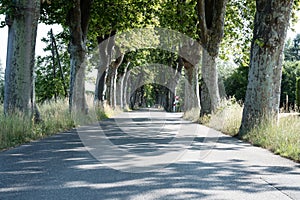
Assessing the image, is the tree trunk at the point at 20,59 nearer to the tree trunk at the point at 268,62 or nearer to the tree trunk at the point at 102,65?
the tree trunk at the point at 268,62

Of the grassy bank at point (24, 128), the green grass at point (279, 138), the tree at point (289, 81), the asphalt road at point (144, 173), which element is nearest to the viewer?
the asphalt road at point (144, 173)

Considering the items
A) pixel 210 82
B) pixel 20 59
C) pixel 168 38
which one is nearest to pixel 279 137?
pixel 20 59

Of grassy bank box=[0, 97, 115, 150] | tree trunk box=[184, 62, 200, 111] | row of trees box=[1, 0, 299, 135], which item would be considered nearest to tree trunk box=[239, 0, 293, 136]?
row of trees box=[1, 0, 299, 135]

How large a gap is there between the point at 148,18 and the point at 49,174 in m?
18.7

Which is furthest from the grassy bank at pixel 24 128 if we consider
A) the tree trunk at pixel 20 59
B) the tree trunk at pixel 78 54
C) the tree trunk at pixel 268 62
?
the tree trunk at pixel 268 62

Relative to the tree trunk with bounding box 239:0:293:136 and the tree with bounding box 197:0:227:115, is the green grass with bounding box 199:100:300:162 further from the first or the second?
the tree with bounding box 197:0:227:115

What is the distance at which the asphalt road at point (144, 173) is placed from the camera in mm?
4109

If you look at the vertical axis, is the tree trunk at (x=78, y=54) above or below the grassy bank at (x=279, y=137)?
above

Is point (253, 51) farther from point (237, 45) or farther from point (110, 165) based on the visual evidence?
point (237, 45)

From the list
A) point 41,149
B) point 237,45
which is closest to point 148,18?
point 237,45

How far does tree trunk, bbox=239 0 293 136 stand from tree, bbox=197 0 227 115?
7.93m

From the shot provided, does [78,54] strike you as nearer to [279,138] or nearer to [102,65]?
[102,65]

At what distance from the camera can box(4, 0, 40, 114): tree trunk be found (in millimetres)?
10461

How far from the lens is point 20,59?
10.5 meters
